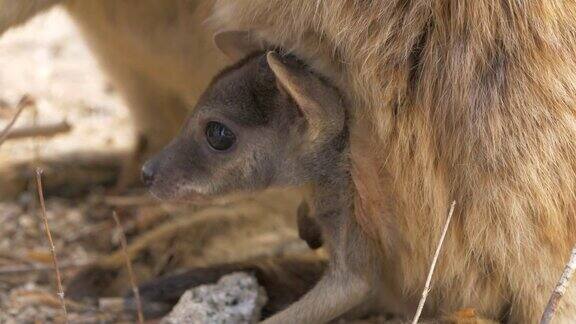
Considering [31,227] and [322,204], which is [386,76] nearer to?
[322,204]

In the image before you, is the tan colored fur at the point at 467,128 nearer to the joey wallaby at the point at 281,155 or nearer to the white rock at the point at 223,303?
the joey wallaby at the point at 281,155

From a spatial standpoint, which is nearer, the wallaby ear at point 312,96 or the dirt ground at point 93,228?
the wallaby ear at point 312,96

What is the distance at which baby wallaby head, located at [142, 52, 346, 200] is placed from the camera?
2180mm

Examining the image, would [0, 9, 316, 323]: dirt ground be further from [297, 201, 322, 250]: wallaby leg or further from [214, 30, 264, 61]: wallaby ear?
[214, 30, 264, 61]: wallaby ear

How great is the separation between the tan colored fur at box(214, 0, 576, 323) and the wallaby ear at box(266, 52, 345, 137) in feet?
0.12

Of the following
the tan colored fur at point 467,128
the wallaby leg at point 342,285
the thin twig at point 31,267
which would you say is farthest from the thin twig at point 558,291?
the thin twig at point 31,267

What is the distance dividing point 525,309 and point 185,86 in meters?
1.20

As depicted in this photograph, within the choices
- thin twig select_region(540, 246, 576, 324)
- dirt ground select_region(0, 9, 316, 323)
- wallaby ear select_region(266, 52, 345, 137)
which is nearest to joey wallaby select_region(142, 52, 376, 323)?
wallaby ear select_region(266, 52, 345, 137)

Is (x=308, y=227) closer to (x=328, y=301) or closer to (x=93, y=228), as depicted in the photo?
(x=328, y=301)

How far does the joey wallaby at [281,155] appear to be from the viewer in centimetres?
219

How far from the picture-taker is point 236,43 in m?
2.44

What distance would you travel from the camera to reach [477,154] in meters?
2.03

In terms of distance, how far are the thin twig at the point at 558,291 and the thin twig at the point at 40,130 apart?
63.0 inches

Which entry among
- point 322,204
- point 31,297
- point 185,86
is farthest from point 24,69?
point 322,204
